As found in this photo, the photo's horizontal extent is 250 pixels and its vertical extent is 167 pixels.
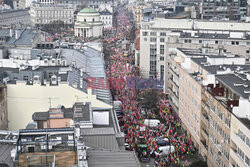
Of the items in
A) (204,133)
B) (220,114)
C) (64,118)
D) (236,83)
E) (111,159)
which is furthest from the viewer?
(204,133)

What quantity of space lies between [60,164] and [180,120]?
126ft

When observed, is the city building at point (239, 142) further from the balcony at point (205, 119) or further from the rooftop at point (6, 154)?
the rooftop at point (6, 154)

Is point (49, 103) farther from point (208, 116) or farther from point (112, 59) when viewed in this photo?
point (112, 59)

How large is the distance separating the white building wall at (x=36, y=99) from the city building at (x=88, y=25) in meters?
136

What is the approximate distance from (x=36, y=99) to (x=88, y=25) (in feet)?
451

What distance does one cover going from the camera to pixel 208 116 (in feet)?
164

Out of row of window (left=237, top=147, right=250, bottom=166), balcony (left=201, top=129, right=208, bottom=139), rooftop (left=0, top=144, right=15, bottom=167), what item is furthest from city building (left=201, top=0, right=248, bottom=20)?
rooftop (left=0, top=144, right=15, bottom=167)

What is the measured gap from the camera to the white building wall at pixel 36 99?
55.0 metres

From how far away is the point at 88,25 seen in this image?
190375 millimetres

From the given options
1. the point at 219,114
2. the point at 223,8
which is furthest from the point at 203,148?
the point at 223,8

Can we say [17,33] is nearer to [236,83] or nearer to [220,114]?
[236,83]

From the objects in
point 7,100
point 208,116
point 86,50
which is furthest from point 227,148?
point 86,50

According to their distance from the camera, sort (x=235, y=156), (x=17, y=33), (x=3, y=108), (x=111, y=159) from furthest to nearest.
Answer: (x=17, y=33) < (x=3, y=108) < (x=235, y=156) < (x=111, y=159)

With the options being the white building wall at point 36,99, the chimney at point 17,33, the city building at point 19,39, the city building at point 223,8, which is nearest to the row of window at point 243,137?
the white building wall at point 36,99
